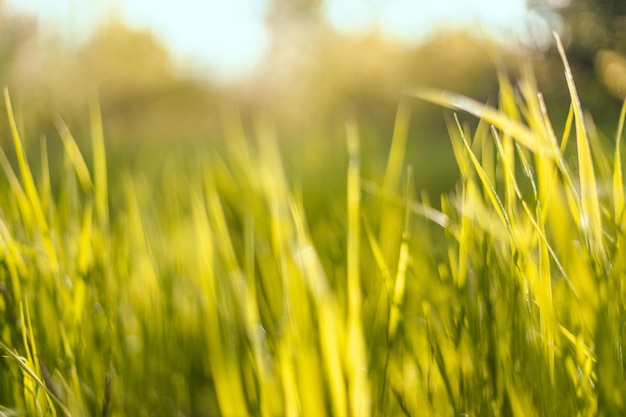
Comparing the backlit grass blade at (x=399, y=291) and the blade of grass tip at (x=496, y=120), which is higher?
the blade of grass tip at (x=496, y=120)

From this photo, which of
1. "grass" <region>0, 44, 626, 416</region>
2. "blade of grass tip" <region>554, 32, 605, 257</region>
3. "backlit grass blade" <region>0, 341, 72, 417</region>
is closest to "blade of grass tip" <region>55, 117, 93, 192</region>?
"grass" <region>0, 44, 626, 416</region>

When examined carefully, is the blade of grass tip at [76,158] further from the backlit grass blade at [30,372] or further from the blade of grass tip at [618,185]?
the blade of grass tip at [618,185]

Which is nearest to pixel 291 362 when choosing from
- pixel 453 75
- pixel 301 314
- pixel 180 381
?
pixel 301 314

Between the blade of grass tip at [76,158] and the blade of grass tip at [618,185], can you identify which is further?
the blade of grass tip at [76,158]

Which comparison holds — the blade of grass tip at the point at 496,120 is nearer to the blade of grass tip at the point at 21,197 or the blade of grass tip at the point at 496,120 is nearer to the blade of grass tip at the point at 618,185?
the blade of grass tip at the point at 618,185

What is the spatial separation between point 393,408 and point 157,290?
0.21 m

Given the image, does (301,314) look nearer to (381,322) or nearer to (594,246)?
(381,322)

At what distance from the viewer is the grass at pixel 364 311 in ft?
0.99

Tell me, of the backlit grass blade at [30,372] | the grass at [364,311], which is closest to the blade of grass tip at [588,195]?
the grass at [364,311]

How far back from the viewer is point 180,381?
461mm

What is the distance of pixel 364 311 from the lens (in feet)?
1.54

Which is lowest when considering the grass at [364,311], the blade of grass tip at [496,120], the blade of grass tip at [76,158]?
the grass at [364,311]

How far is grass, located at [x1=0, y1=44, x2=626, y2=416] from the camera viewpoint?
301 millimetres

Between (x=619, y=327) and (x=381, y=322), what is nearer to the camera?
(x=619, y=327)
